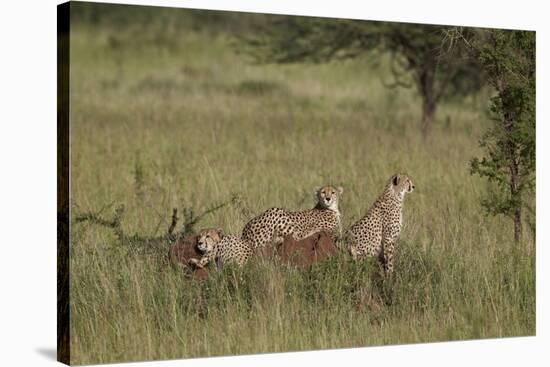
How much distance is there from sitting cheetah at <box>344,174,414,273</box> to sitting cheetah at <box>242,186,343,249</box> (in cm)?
14

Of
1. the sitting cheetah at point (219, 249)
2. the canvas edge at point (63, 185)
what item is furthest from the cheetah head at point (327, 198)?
the canvas edge at point (63, 185)

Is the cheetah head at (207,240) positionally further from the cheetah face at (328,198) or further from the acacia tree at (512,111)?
the acacia tree at (512,111)

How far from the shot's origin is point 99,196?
33.7 feet

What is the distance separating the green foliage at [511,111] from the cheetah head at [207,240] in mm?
2239

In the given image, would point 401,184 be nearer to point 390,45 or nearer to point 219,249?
point 219,249

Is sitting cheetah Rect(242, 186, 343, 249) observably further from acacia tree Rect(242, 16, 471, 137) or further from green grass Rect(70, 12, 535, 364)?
acacia tree Rect(242, 16, 471, 137)

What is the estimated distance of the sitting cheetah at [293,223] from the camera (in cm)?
764

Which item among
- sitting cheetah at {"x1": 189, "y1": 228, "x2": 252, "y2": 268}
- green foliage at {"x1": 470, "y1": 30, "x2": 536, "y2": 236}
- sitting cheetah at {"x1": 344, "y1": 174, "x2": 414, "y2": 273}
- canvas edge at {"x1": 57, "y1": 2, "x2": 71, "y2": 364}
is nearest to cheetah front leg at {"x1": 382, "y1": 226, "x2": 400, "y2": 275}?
sitting cheetah at {"x1": 344, "y1": 174, "x2": 414, "y2": 273}

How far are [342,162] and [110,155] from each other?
2.26 metres

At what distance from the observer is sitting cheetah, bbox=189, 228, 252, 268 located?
24.5ft

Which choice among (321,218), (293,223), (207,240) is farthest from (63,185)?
(321,218)

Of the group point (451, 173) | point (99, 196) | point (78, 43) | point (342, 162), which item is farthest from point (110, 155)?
point (78, 43)

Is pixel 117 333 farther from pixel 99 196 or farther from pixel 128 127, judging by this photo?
pixel 128 127

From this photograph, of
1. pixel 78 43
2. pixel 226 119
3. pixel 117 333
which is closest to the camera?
pixel 117 333
